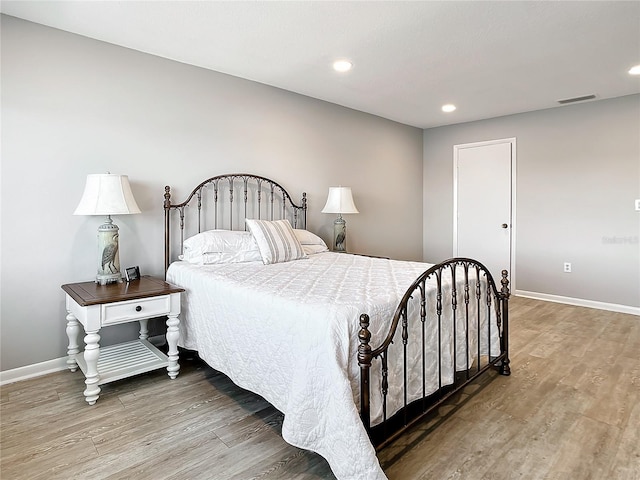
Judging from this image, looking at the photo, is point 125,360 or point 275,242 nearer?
point 125,360

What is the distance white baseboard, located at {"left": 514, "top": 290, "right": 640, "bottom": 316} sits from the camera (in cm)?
420

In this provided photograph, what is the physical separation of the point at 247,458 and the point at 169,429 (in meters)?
0.51

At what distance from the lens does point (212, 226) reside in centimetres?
350

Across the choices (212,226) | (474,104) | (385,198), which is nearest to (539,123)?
(474,104)

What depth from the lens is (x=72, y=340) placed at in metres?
2.66

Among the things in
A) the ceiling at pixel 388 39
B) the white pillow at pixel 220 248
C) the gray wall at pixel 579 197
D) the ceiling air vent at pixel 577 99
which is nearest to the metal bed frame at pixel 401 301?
the white pillow at pixel 220 248

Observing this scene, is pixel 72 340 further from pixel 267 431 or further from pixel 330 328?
pixel 330 328

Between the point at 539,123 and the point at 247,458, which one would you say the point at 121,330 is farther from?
the point at 539,123

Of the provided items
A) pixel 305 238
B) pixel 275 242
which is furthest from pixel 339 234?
pixel 275 242

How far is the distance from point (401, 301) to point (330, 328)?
421 mm

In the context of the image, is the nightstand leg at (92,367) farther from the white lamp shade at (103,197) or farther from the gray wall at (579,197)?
the gray wall at (579,197)

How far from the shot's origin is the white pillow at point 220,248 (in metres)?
2.99

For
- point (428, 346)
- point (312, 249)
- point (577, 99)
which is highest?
point (577, 99)

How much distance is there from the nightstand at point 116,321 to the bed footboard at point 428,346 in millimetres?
1491
